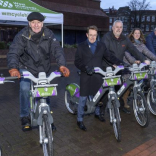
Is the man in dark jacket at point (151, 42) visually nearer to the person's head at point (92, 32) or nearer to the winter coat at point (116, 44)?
the winter coat at point (116, 44)

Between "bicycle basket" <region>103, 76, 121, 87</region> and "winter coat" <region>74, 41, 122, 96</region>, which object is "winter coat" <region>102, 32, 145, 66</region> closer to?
"winter coat" <region>74, 41, 122, 96</region>

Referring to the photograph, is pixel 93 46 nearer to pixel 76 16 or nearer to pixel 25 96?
pixel 25 96

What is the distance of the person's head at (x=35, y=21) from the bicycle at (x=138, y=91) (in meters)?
1.80

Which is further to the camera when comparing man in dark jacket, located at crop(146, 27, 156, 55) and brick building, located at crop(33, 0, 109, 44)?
brick building, located at crop(33, 0, 109, 44)

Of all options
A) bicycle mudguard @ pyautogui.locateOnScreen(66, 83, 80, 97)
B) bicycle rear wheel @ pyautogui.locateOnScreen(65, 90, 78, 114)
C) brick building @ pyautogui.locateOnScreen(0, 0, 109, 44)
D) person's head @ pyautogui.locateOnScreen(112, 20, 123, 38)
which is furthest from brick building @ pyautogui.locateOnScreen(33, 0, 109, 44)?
person's head @ pyautogui.locateOnScreen(112, 20, 123, 38)

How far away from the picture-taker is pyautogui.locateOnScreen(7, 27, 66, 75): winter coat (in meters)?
3.56

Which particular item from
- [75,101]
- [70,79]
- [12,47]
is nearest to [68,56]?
[70,79]

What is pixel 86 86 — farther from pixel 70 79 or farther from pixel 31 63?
pixel 70 79

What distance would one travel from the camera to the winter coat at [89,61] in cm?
414

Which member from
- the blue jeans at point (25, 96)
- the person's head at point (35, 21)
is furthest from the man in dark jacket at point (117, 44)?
the blue jeans at point (25, 96)

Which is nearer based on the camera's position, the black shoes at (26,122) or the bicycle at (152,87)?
the black shoes at (26,122)

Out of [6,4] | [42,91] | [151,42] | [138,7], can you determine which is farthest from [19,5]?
[138,7]

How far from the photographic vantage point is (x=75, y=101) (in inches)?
191

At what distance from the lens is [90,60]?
4176mm
